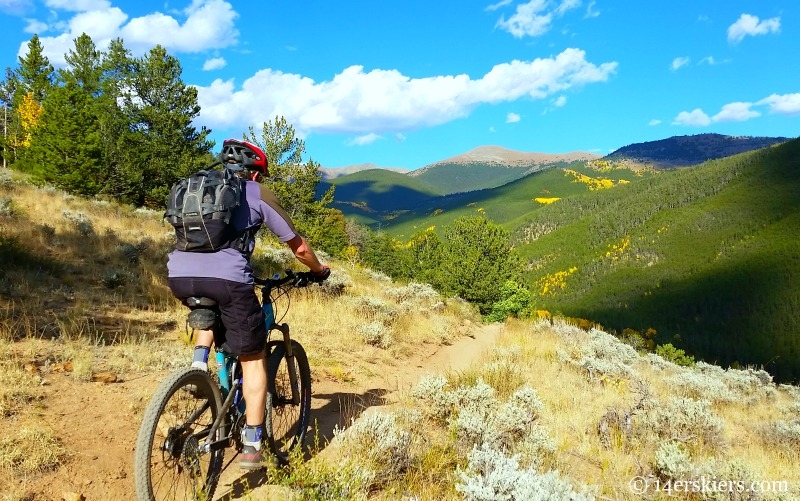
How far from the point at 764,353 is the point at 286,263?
17492cm

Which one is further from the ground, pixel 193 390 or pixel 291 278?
pixel 291 278

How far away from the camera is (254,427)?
3.38 m

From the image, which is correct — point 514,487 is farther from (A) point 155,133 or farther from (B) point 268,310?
(A) point 155,133

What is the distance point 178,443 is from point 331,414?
262 cm

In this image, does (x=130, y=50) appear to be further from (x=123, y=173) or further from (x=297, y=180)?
(x=297, y=180)

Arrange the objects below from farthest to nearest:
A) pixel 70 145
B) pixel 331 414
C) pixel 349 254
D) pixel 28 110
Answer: pixel 349 254 → pixel 28 110 → pixel 70 145 → pixel 331 414

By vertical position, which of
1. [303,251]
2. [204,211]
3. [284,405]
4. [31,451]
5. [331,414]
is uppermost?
[204,211]

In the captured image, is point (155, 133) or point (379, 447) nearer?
point (379, 447)

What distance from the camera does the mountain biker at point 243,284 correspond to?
3068 mm

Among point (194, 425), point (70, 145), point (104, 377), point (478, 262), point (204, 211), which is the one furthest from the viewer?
point (478, 262)

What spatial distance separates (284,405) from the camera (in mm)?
4191

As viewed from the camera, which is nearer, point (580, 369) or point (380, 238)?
point (580, 369)

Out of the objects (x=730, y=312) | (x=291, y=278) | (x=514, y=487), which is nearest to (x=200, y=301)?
(x=291, y=278)

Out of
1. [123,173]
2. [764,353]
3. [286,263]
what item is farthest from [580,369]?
[764,353]
